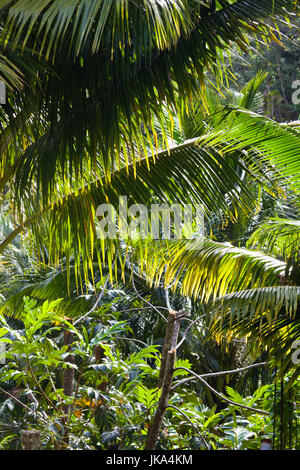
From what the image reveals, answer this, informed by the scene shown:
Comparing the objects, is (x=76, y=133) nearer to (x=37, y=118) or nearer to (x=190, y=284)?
(x=37, y=118)

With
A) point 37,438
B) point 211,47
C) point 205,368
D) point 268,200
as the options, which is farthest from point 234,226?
point 37,438

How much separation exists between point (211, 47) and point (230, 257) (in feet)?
5.26

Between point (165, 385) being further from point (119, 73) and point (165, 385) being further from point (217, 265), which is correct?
point (119, 73)

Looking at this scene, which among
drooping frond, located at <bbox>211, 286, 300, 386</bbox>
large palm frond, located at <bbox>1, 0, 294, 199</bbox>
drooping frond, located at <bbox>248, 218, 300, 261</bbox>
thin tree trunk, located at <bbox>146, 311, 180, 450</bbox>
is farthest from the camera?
drooping frond, located at <bbox>248, 218, 300, 261</bbox>

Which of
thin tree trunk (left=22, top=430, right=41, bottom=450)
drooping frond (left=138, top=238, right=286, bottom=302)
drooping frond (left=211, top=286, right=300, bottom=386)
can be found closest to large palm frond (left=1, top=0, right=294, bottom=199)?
drooping frond (left=138, top=238, right=286, bottom=302)

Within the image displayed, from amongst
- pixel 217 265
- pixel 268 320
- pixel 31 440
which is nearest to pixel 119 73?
pixel 217 265

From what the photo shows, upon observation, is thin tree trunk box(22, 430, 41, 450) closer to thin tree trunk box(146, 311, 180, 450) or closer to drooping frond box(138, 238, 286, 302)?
thin tree trunk box(146, 311, 180, 450)

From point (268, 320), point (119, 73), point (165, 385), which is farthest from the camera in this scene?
point (165, 385)

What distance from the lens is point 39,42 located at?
3.55m

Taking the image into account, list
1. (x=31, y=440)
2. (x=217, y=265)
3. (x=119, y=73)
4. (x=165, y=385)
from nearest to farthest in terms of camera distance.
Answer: (x=31, y=440), (x=119, y=73), (x=165, y=385), (x=217, y=265)

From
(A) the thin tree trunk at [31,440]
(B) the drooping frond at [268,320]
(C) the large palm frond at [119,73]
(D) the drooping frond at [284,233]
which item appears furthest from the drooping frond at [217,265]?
(A) the thin tree trunk at [31,440]

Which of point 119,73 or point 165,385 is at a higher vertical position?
point 119,73

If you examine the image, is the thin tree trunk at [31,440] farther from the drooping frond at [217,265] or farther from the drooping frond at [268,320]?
the drooping frond at [217,265]

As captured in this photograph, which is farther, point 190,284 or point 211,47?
point 190,284
